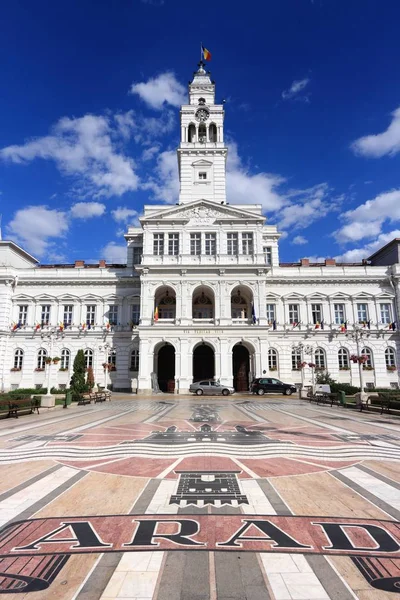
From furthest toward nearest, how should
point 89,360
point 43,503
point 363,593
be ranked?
1. point 89,360
2. point 43,503
3. point 363,593

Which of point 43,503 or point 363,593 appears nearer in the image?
point 363,593

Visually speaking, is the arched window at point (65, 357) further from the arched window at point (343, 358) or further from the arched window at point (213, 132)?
the arched window at point (213, 132)

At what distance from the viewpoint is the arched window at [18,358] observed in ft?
135

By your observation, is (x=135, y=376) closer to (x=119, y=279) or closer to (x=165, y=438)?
(x=119, y=279)

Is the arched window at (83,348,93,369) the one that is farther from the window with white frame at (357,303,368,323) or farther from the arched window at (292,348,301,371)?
the window with white frame at (357,303,368,323)

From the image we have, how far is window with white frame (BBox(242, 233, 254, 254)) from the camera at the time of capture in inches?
1524

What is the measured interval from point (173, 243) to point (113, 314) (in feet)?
37.3

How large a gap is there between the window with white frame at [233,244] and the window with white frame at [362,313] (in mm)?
16104

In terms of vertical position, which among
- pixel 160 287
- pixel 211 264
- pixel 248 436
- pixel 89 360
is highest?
pixel 211 264

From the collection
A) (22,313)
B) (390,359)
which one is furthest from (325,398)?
(22,313)

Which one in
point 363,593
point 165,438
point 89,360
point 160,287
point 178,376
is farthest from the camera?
point 89,360

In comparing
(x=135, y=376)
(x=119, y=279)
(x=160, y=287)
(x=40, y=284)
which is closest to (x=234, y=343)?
(x=160, y=287)

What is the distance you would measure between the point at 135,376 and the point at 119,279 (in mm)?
11541

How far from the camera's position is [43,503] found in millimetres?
5719
